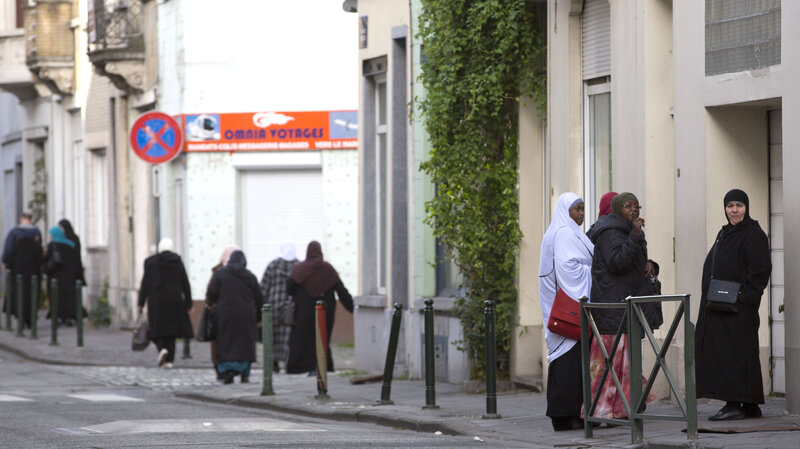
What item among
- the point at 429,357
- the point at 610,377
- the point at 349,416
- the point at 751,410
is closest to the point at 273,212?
the point at 349,416

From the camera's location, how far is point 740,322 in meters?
10.8

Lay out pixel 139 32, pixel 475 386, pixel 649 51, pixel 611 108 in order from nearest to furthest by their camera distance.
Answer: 1. pixel 649 51
2. pixel 611 108
3. pixel 475 386
4. pixel 139 32

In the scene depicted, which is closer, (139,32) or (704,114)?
(704,114)

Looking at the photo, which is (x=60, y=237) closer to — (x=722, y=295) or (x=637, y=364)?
(x=722, y=295)

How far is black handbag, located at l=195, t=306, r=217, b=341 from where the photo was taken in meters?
18.0

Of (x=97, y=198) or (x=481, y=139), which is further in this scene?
(x=97, y=198)

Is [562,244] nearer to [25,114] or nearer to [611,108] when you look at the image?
[611,108]

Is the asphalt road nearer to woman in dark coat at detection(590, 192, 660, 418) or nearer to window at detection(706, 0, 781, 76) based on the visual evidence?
woman in dark coat at detection(590, 192, 660, 418)

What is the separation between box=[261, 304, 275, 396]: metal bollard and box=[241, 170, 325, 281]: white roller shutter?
30.1 feet

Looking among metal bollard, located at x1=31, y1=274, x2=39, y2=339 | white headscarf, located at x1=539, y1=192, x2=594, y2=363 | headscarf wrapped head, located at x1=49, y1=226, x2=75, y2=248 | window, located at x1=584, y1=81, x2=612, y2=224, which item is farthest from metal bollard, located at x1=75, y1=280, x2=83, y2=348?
white headscarf, located at x1=539, y1=192, x2=594, y2=363

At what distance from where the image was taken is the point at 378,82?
19.2 meters

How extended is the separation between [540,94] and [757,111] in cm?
330

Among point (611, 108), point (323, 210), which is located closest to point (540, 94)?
point (611, 108)

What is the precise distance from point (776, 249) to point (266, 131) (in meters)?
13.8
